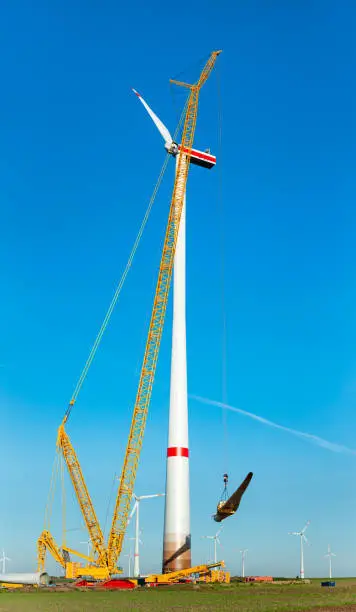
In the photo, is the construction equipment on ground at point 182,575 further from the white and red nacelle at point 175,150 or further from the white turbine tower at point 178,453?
the white and red nacelle at point 175,150

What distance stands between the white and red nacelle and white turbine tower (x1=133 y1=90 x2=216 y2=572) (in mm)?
24340

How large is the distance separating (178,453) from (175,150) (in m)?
62.4

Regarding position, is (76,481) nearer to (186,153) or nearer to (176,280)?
(176,280)

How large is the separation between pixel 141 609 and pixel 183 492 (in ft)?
183

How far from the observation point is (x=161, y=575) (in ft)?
345

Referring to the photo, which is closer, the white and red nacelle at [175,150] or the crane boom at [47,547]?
the crane boom at [47,547]

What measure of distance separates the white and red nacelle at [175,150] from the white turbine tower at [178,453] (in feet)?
79.9

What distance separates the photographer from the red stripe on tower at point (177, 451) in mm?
113137

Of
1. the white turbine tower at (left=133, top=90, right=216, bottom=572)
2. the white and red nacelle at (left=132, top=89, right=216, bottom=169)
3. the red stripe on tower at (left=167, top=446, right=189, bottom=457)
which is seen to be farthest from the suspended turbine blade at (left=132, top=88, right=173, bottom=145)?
the red stripe on tower at (left=167, top=446, right=189, bottom=457)

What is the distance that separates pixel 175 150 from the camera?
458 ft

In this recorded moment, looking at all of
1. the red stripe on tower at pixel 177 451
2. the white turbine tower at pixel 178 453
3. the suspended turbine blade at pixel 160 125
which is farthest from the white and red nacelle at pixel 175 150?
the red stripe on tower at pixel 177 451

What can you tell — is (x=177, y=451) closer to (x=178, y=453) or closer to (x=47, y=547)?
(x=178, y=453)

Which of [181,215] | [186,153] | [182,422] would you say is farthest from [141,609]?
[186,153]

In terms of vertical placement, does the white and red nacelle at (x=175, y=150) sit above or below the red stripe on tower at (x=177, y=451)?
above
